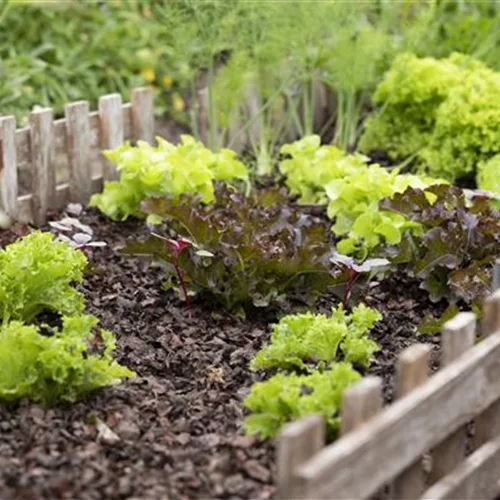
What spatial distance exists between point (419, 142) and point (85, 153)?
77.4 inches

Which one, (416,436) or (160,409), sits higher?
(416,436)

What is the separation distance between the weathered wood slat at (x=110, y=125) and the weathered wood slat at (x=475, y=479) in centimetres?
319

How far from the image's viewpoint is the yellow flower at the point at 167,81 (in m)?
8.18

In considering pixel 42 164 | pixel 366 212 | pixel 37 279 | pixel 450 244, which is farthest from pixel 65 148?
pixel 450 244

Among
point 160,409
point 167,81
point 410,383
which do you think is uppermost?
point 410,383

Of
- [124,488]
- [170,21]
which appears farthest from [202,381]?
[170,21]

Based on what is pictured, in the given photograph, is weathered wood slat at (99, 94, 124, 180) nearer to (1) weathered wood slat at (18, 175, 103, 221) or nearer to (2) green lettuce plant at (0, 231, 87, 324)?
(1) weathered wood slat at (18, 175, 103, 221)

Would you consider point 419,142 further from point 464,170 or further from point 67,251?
point 67,251

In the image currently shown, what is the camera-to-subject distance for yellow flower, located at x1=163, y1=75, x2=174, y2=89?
8180 mm

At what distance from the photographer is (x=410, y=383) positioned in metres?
3.17

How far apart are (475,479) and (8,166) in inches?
122

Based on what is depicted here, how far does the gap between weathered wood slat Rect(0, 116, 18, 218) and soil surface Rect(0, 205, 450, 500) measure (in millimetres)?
418

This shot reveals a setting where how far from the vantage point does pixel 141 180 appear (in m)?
5.56

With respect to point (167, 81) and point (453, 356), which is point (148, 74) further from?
point (453, 356)
